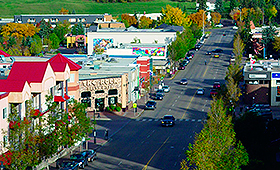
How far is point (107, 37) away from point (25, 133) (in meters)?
114

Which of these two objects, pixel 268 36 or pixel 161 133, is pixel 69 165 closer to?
pixel 161 133

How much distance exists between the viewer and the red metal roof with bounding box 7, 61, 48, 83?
6016 centimetres

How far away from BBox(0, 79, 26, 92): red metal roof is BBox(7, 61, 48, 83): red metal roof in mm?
3798

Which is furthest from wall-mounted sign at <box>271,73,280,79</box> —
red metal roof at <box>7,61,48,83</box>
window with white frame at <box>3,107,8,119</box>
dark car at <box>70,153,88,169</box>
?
window with white frame at <box>3,107,8,119</box>

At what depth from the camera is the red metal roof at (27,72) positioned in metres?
60.2

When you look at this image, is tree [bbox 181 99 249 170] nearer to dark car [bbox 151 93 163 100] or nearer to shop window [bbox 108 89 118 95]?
shop window [bbox 108 89 118 95]

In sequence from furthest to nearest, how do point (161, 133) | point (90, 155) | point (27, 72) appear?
point (161, 133) < point (90, 155) < point (27, 72)

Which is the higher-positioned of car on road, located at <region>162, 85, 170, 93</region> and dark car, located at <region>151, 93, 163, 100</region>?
car on road, located at <region>162, 85, 170, 93</region>

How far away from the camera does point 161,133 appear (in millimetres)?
82125

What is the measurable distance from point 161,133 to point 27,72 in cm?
2779

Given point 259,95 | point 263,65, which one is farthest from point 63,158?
point 263,65

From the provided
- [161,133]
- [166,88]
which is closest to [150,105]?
[166,88]

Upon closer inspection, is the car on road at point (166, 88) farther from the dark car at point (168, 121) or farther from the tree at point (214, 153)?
the tree at point (214, 153)

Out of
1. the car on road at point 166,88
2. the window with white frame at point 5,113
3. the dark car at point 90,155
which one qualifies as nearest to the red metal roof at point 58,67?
the dark car at point 90,155
